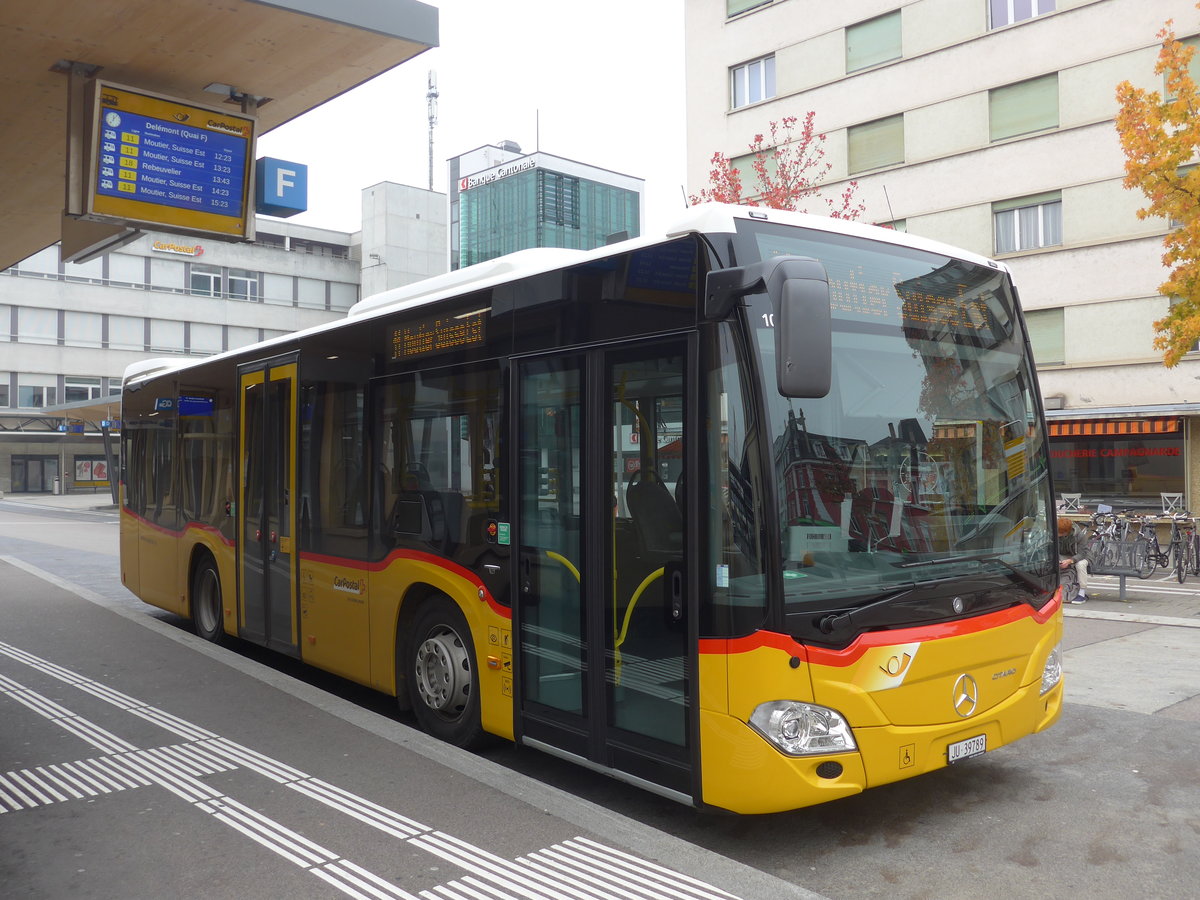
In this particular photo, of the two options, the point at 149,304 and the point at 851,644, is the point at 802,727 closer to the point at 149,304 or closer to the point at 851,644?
the point at 851,644

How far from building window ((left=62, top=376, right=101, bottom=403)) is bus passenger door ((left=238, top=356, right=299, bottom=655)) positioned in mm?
55827

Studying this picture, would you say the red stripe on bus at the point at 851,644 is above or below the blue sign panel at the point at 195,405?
below

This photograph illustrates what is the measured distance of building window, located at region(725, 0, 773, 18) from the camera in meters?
→ 30.3

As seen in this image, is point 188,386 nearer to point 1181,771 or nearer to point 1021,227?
point 1181,771

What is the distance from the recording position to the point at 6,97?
288 inches

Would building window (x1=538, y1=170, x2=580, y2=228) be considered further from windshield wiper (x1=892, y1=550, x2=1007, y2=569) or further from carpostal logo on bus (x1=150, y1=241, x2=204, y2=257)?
windshield wiper (x1=892, y1=550, x2=1007, y2=569)

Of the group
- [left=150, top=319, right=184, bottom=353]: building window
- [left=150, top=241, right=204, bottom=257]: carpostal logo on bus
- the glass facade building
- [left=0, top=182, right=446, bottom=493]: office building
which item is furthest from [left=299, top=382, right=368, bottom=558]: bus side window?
the glass facade building

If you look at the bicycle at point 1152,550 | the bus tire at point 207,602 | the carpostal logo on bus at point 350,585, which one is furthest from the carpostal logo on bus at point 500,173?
the carpostal logo on bus at point 350,585

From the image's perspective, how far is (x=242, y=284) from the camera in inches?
2564

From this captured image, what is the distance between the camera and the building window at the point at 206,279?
205 ft

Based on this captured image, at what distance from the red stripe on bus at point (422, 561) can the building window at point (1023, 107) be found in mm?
22632

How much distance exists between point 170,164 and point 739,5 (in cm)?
2715

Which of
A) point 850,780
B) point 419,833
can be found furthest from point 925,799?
point 419,833

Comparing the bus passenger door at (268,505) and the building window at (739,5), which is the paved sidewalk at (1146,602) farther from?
the building window at (739,5)
